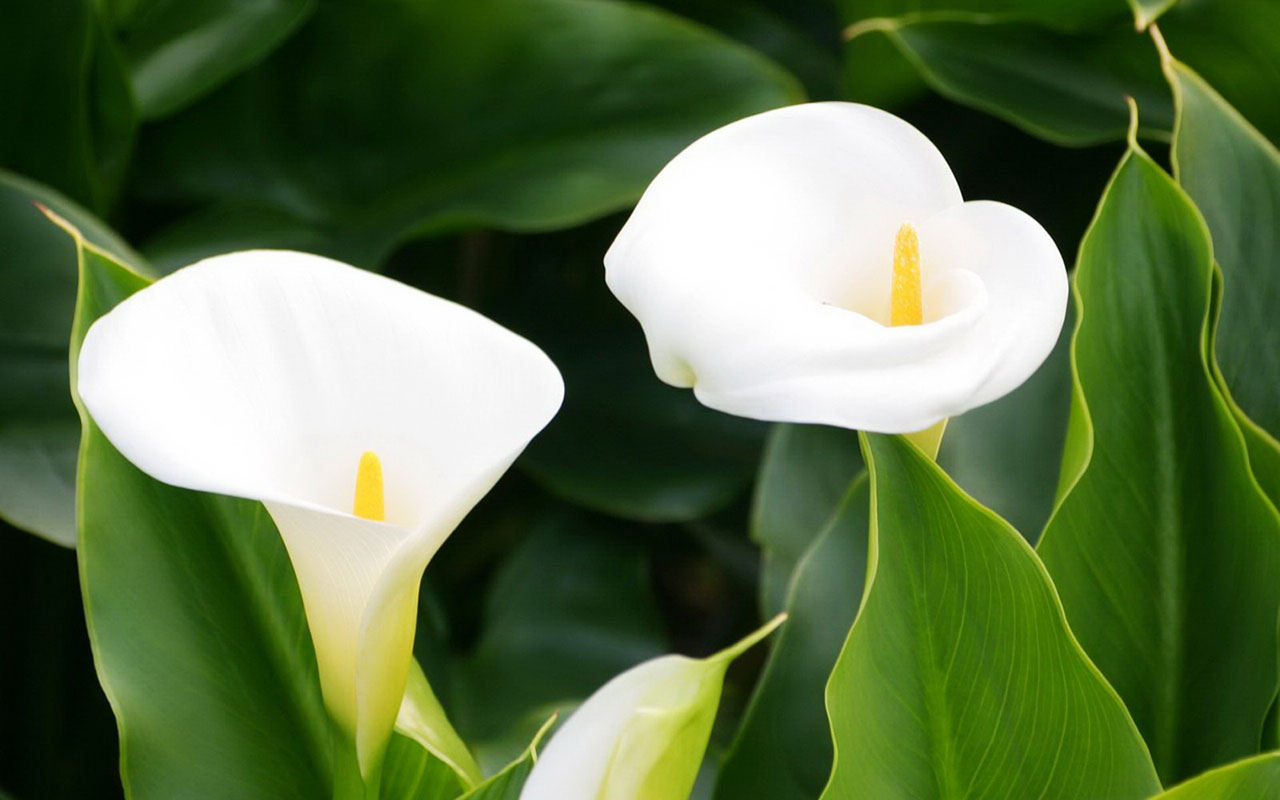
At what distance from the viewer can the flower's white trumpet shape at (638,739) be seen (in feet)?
1.25

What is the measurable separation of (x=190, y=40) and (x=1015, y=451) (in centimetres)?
55

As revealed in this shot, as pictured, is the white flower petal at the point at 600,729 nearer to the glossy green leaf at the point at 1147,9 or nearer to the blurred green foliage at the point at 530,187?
the blurred green foliage at the point at 530,187

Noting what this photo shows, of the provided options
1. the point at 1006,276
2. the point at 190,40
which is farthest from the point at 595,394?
the point at 1006,276

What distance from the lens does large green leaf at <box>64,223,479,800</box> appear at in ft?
1.49

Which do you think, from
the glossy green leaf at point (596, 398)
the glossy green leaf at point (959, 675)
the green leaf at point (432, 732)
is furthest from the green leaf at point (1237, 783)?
the glossy green leaf at point (596, 398)

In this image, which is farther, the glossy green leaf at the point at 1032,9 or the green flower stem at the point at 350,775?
the glossy green leaf at the point at 1032,9

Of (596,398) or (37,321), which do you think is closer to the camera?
(37,321)

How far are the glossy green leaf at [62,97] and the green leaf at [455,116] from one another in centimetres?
8

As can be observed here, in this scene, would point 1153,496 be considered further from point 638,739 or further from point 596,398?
point 596,398

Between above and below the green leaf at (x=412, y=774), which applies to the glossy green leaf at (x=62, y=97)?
above

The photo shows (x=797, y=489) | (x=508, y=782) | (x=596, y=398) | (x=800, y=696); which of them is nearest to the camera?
(x=508, y=782)

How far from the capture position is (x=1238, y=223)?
0.58 m

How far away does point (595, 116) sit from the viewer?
2.66ft

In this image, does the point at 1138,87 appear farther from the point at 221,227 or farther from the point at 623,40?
the point at 221,227
